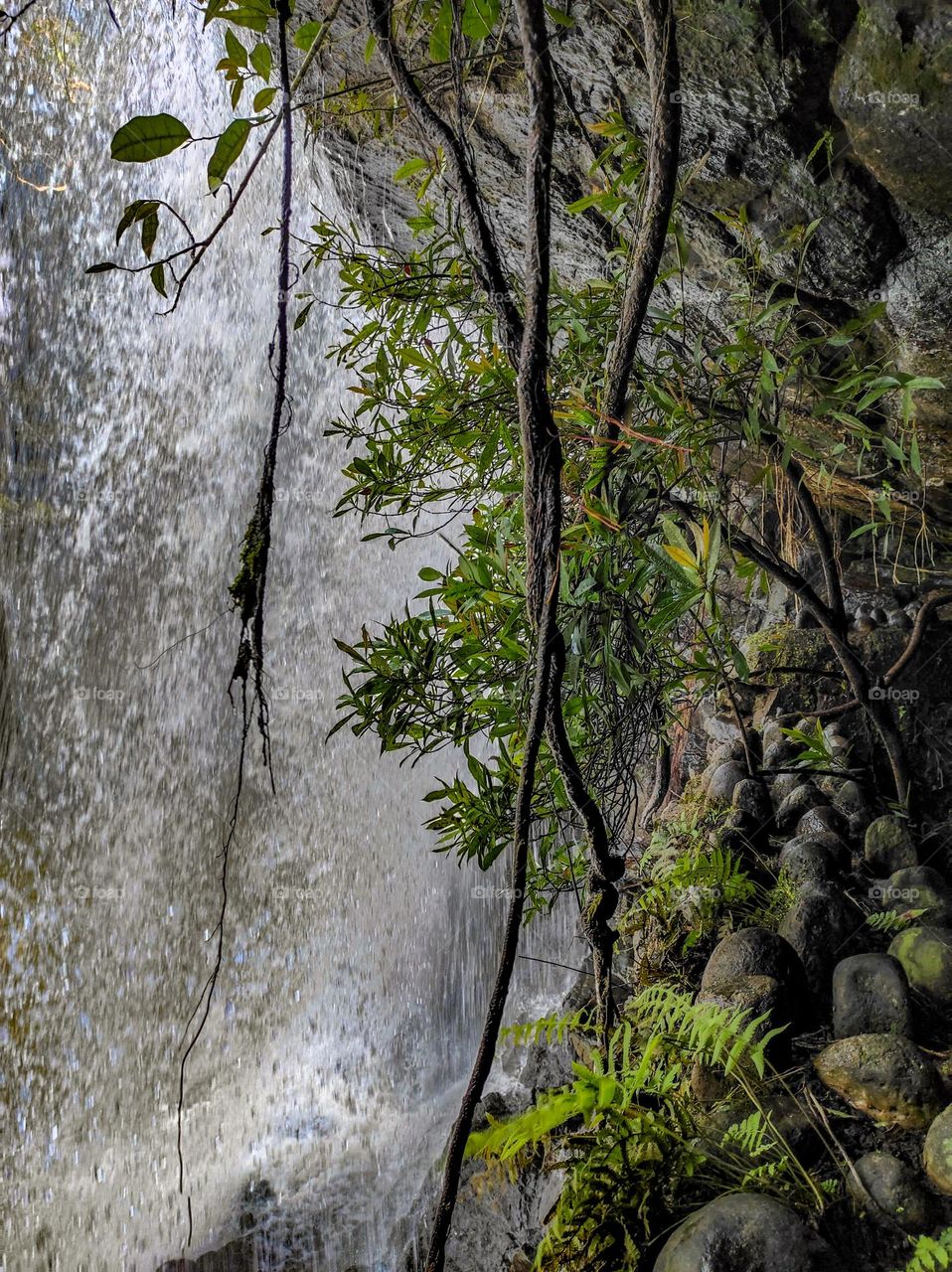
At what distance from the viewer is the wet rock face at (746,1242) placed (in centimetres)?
143

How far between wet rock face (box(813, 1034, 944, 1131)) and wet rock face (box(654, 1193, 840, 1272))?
33 cm

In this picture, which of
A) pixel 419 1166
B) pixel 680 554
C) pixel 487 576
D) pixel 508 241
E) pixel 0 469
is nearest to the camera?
pixel 680 554

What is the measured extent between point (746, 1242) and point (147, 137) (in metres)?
1.91

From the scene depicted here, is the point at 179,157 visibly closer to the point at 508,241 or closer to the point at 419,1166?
the point at 508,241

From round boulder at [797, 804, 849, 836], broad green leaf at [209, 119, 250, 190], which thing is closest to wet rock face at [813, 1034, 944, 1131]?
round boulder at [797, 804, 849, 836]

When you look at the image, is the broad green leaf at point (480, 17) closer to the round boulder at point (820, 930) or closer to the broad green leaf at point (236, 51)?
the broad green leaf at point (236, 51)

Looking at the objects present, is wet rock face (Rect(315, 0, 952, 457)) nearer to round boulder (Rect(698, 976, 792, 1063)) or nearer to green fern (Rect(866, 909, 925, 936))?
green fern (Rect(866, 909, 925, 936))

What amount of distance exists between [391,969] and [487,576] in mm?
3809

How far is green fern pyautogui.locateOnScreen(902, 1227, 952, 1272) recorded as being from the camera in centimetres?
139

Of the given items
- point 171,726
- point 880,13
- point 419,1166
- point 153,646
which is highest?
point 880,13

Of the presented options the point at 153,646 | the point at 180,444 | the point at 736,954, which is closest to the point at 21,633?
the point at 153,646

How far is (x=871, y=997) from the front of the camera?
1.95 meters

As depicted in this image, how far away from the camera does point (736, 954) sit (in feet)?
6.93

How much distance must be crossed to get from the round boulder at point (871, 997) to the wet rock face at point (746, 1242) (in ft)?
1.74
